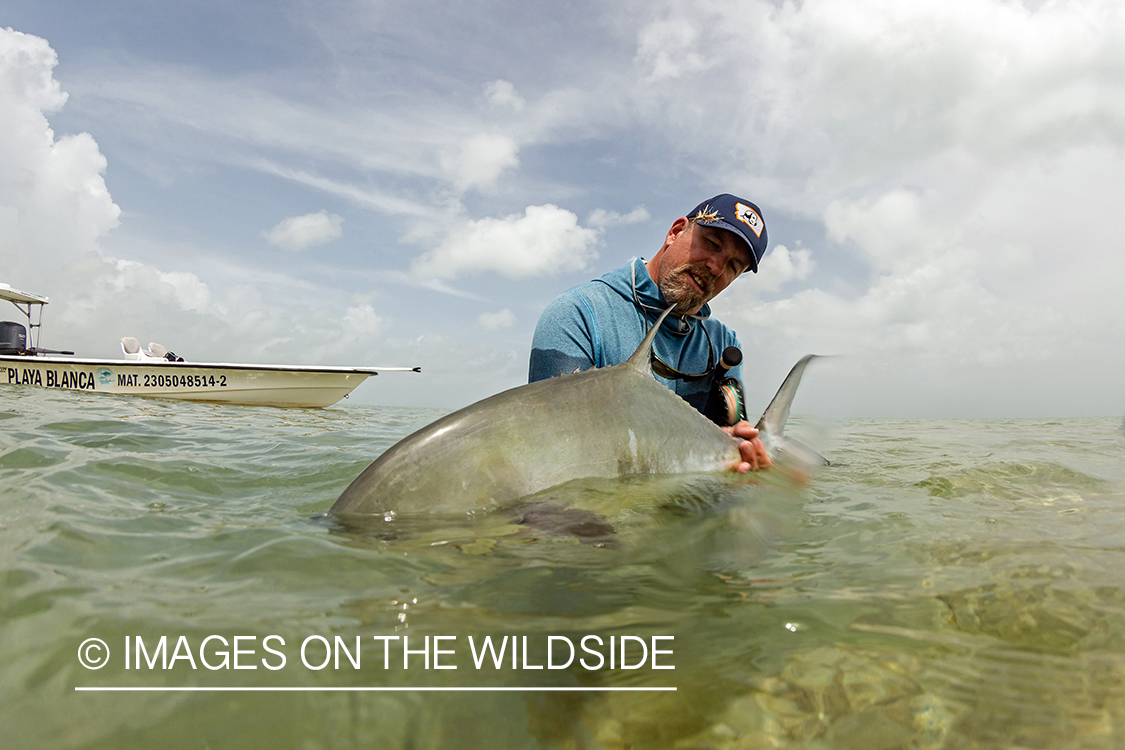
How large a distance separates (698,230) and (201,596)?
9.75 ft

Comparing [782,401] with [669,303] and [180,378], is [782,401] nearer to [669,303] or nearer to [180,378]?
[669,303]

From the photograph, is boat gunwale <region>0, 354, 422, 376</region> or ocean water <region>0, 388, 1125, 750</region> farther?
boat gunwale <region>0, 354, 422, 376</region>

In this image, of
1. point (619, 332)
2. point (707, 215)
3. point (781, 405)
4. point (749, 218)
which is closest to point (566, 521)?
point (619, 332)

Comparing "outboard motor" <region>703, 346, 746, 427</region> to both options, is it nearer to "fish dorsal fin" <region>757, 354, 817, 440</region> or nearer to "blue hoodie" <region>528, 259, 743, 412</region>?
"blue hoodie" <region>528, 259, 743, 412</region>

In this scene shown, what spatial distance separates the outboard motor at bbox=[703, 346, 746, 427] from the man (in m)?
0.06

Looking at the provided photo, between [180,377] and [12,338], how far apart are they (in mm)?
5445

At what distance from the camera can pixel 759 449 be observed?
2855mm

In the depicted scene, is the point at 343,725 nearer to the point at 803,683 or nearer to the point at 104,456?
the point at 803,683

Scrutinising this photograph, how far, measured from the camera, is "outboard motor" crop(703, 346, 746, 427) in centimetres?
356

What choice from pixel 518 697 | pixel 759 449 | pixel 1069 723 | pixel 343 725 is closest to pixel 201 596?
pixel 343 725

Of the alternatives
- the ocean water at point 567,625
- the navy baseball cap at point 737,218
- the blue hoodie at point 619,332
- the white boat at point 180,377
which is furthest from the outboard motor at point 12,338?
the navy baseball cap at point 737,218

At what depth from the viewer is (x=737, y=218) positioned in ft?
10.9

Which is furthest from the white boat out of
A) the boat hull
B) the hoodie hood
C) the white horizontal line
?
the white horizontal line

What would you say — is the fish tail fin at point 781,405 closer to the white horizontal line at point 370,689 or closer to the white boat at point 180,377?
the white horizontal line at point 370,689
